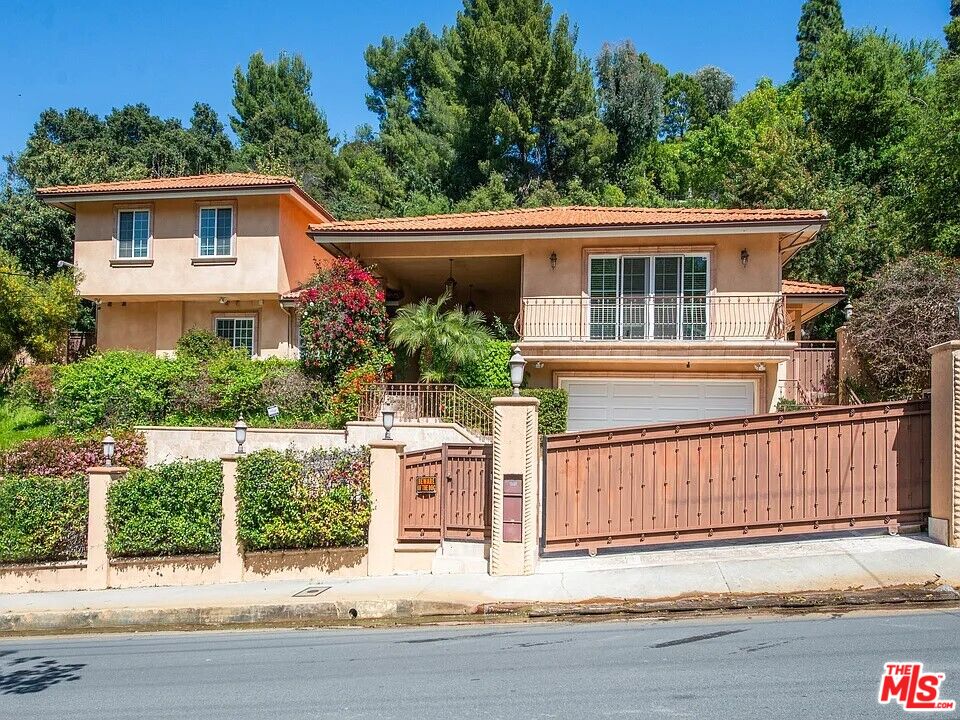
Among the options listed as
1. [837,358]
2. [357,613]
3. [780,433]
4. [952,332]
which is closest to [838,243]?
[837,358]

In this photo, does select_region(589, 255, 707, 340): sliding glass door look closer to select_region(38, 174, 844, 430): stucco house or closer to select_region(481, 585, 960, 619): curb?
select_region(38, 174, 844, 430): stucco house

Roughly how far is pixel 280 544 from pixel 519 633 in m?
5.33

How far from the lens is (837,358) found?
2109cm

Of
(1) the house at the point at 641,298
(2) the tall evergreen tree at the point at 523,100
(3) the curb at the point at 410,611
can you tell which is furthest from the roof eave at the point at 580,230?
(2) the tall evergreen tree at the point at 523,100

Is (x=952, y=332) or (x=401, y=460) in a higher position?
(x=952, y=332)

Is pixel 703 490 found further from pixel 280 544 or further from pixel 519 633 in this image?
pixel 280 544

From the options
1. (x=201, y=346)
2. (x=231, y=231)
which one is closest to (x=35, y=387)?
(x=201, y=346)

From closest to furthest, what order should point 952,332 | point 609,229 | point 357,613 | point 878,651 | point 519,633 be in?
point 878,651, point 519,633, point 357,613, point 952,332, point 609,229

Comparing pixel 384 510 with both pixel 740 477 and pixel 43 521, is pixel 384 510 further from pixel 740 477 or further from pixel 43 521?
pixel 43 521

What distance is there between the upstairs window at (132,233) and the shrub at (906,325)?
20.4 m

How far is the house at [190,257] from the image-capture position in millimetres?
24344

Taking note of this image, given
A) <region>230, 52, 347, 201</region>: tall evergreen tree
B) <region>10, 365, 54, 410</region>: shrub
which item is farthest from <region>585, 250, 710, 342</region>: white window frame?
<region>230, 52, 347, 201</region>: tall evergreen tree

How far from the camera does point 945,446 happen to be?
11.2m

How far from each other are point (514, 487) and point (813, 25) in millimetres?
44834
